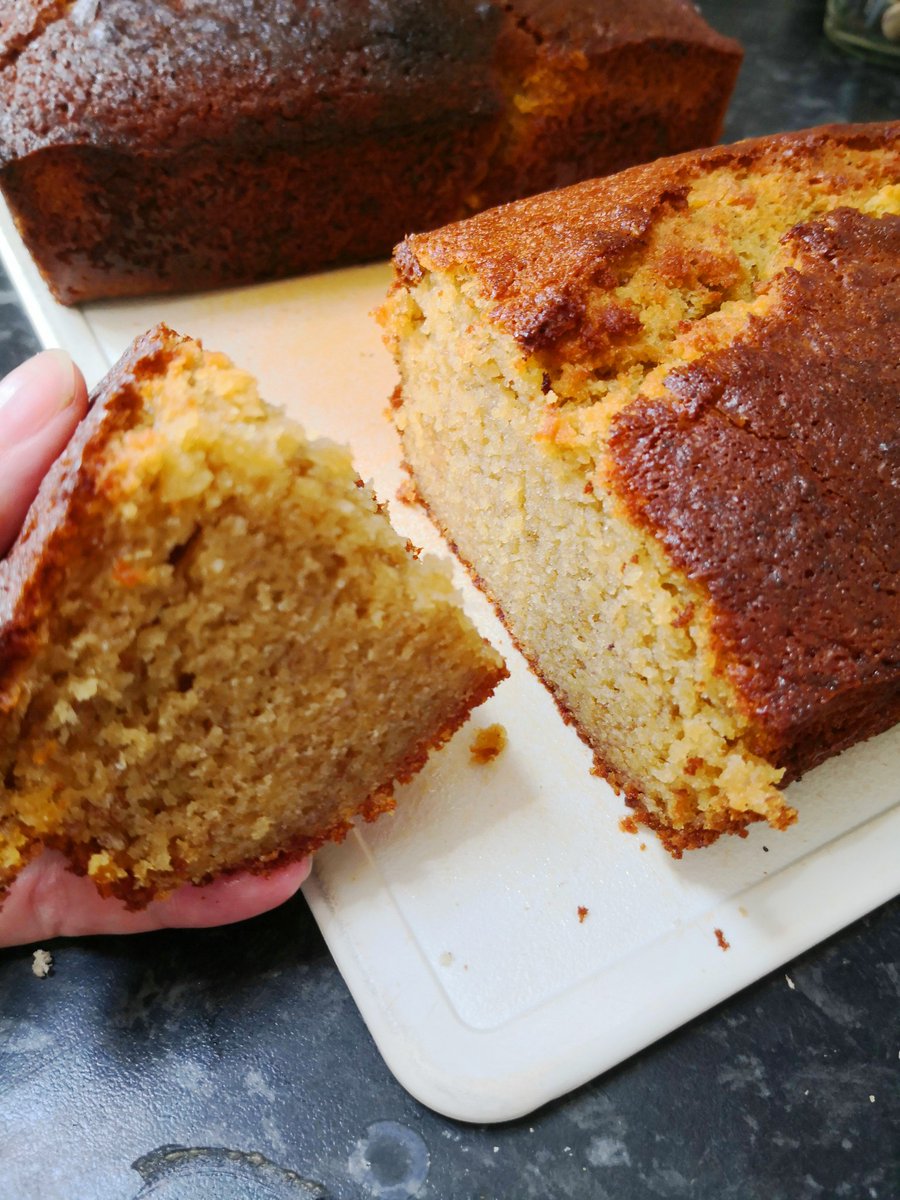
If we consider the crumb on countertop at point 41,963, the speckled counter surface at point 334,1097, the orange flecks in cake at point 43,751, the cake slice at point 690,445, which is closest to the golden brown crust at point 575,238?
the cake slice at point 690,445

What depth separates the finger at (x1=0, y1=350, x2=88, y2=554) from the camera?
64.2 inches

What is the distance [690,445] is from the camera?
1.73 meters

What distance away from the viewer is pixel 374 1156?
1701 millimetres

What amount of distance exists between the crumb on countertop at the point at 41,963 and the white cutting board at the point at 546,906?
21.0 inches

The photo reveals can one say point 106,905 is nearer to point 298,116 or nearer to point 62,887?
point 62,887

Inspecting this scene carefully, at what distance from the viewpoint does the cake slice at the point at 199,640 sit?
1.37 metres

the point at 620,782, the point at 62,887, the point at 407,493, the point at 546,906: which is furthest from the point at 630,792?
the point at 62,887

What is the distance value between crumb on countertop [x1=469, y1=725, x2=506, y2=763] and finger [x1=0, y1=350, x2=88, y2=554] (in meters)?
1.03

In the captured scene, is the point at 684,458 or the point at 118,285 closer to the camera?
the point at 684,458

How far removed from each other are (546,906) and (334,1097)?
1.77 feet

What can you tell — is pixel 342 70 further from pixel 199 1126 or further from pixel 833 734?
pixel 199 1126

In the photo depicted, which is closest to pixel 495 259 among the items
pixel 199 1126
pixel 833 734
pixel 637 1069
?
pixel 833 734

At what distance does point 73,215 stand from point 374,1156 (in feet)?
8.20

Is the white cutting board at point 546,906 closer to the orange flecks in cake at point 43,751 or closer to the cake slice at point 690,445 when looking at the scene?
the cake slice at point 690,445
